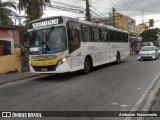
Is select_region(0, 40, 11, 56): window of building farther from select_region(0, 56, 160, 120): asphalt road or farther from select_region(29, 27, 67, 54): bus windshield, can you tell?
select_region(0, 56, 160, 120): asphalt road

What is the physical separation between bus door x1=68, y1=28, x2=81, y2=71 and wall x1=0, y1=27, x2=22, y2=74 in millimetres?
5076

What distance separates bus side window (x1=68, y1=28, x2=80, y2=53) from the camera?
574 inches

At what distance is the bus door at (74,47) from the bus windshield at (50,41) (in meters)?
0.46

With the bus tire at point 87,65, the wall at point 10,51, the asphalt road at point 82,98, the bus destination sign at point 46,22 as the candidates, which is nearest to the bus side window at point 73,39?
the bus destination sign at point 46,22

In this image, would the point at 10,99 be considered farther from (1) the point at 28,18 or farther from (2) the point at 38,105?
(1) the point at 28,18

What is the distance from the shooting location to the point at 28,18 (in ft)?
98.2

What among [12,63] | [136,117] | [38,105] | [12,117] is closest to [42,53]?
[12,63]

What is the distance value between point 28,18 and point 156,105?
2394cm

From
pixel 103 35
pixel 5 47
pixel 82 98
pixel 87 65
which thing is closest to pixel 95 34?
pixel 103 35

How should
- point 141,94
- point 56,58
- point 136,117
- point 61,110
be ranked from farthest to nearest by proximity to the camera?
point 56,58 < point 141,94 < point 61,110 < point 136,117

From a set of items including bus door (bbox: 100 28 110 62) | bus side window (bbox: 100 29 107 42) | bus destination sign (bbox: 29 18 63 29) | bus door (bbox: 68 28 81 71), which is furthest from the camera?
bus door (bbox: 100 28 110 62)

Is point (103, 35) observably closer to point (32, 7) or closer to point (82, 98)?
point (32, 7)

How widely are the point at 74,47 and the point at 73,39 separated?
0.43 meters

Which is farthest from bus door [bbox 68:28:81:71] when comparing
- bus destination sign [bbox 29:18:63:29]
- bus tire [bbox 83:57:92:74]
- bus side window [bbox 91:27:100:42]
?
bus side window [bbox 91:27:100:42]
